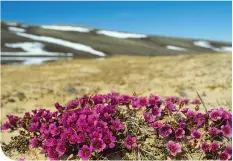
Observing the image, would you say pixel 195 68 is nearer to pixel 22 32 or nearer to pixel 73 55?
pixel 73 55

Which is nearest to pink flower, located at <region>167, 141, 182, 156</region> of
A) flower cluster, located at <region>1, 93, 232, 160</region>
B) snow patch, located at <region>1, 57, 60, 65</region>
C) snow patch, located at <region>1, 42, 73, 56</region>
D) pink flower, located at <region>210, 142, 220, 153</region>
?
flower cluster, located at <region>1, 93, 232, 160</region>

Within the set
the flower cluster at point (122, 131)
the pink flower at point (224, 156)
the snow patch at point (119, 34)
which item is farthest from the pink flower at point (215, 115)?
the snow patch at point (119, 34)

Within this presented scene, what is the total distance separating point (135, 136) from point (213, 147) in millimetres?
968

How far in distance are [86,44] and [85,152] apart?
40219 mm

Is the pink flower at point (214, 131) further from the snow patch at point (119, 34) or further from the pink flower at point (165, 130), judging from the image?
the snow patch at point (119, 34)

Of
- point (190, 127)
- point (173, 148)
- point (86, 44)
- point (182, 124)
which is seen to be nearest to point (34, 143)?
point (173, 148)

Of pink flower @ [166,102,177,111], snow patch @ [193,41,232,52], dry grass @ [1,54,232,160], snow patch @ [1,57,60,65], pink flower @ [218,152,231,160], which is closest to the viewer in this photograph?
pink flower @ [218,152,231,160]

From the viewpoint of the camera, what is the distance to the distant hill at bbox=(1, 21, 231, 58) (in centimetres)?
3994

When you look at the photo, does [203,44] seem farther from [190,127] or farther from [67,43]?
[190,127]

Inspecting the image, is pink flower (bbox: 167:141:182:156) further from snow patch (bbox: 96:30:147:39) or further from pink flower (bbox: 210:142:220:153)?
snow patch (bbox: 96:30:147:39)

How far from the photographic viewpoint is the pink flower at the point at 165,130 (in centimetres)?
468

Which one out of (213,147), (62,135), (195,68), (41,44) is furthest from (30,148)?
(41,44)

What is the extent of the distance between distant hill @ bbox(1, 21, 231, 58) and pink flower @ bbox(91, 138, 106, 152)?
33.2 metres

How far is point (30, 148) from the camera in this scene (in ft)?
16.6
